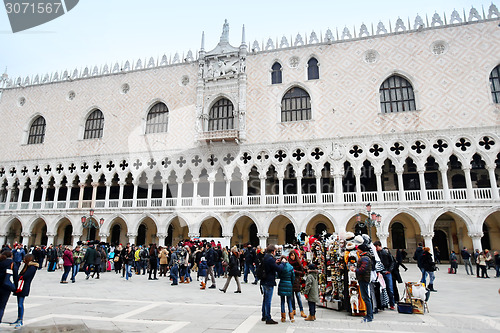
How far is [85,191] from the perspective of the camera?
1003 inches

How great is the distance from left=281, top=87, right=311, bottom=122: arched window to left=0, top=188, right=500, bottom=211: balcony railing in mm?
4869

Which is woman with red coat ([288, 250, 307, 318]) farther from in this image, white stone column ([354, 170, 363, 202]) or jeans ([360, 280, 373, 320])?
white stone column ([354, 170, 363, 202])

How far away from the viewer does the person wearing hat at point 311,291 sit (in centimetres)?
585

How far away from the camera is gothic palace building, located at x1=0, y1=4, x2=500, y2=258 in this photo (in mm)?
18062

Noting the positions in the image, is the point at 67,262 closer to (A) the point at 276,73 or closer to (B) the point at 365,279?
(B) the point at 365,279

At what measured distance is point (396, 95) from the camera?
1934 cm

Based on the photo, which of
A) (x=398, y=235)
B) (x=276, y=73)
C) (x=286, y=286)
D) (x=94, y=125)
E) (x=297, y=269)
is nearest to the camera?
(x=286, y=286)

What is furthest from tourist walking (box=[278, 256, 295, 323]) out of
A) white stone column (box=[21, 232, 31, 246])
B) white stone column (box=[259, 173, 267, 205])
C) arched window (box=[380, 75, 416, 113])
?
white stone column (box=[21, 232, 31, 246])

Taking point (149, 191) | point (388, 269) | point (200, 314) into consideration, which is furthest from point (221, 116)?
point (200, 314)

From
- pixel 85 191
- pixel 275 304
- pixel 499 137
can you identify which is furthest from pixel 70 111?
pixel 499 137

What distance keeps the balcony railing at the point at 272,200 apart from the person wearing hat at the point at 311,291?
1264 cm

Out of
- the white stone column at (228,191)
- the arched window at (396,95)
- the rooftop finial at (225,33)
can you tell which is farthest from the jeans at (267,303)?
the rooftop finial at (225,33)

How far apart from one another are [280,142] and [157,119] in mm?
9051

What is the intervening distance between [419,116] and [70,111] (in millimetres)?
23904
